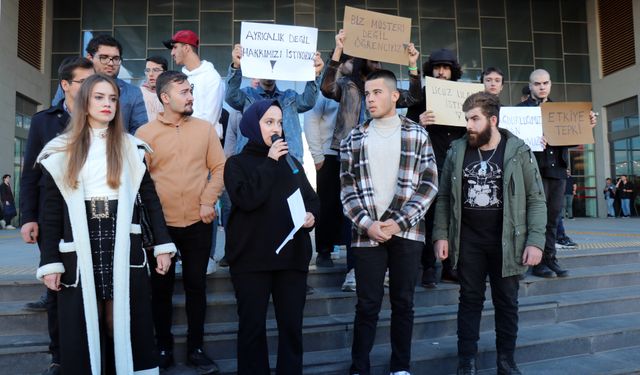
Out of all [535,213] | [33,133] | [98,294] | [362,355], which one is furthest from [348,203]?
[33,133]

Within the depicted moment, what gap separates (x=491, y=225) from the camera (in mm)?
3701

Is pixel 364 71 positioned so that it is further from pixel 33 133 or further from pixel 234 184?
pixel 33 133

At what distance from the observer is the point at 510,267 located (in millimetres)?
3582

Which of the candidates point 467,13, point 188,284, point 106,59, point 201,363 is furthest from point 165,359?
→ point 467,13

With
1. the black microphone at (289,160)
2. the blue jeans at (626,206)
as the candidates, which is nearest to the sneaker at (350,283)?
the black microphone at (289,160)

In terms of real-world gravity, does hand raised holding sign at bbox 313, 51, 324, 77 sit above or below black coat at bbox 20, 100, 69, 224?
above

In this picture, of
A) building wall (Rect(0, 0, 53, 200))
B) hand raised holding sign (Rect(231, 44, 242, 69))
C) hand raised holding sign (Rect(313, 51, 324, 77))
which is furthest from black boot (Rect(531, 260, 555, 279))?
building wall (Rect(0, 0, 53, 200))

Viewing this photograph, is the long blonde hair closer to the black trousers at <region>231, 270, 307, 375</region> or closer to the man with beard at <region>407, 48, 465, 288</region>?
the black trousers at <region>231, 270, 307, 375</region>

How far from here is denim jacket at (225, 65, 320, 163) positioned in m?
4.36

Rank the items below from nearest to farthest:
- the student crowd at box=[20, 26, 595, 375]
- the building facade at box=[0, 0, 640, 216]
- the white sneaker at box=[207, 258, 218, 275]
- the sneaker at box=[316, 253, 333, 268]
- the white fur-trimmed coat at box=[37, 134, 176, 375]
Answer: the white fur-trimmed coat at box=[37, 134, 176, 375] → the student crowd at box=[20, 26, 595, 375] → the white sneaker at box=[207, 258, 218, 275] → the sneaker at box=[316, 253, 333, 268] → the building facade at box=[0, 0, 640, 216]

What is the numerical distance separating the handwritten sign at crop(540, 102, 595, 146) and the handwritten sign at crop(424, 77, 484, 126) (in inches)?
42.7

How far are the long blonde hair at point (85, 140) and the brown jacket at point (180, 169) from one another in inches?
21.9

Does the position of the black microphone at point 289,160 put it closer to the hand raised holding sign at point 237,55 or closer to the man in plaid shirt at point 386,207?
the man in plaid shirt at point 386,207

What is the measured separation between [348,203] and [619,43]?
22.1 metres
